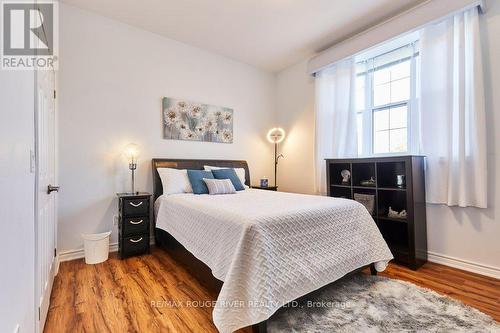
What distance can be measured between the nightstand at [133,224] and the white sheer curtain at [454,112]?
11.1 ft

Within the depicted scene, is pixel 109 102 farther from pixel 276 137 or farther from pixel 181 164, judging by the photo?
pixel 276 137

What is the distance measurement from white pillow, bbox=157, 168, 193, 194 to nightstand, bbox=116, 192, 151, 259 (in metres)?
0.27

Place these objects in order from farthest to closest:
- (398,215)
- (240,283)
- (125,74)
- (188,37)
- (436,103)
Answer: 1. (188,37)
2. (125,74)
3. (398,215)
4. (436,103)
5. (240,283)

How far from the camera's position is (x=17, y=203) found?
0.93 metres

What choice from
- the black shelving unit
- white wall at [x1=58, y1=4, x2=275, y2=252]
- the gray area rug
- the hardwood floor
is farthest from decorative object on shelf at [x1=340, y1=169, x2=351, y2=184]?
white wall at [x1=58, y1=4, x2=275, y2=252]

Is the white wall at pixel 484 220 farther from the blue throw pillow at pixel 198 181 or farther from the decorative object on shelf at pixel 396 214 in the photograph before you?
the blue throw pillow at pixel 198 181

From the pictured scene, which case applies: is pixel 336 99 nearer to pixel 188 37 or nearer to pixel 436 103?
pixel 436 103

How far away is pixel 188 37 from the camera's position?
3.44m

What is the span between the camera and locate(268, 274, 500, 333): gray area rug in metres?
1.51

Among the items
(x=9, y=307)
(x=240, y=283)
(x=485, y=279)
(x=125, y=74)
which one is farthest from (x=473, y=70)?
(x=125, y=74)

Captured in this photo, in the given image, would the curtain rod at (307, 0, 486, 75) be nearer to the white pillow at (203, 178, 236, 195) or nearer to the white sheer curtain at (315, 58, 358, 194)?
the white sheer curtain at (315, 58, 358, 194)

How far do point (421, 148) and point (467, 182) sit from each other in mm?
555

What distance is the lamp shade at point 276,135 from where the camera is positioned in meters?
4.53

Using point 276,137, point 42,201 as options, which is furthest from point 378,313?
point 276,137
